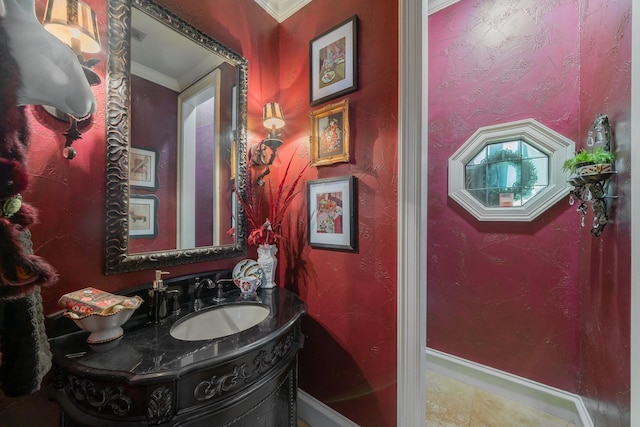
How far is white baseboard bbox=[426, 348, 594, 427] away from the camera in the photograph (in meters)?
1.52

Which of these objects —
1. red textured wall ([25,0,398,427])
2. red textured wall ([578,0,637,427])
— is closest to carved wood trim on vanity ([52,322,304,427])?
red textured wall ([25,0,398,427])

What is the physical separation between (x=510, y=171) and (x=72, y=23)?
2.47 m

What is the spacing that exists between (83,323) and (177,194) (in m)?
0.61

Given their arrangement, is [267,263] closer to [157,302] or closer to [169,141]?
[157,302]

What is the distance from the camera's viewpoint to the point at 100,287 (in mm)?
937

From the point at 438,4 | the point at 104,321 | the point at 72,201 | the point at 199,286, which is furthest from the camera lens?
the point at 438,4

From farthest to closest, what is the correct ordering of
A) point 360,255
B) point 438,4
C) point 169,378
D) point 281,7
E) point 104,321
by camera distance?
point 438,4
point 281,7
point 360,255
point 104,321
point 169,378

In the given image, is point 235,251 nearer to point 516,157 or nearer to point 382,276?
point 382,276

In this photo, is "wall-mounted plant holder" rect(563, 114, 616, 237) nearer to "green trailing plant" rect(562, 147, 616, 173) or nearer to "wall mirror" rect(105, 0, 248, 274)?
"green trailing plant" rect(562, 147, 616, 173)

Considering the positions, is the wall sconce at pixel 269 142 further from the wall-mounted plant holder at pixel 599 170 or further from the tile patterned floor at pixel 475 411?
the tile patterned floor at pixel 475 411

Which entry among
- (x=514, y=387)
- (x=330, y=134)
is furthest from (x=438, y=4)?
(x=514, y=387)

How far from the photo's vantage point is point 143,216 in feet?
3.44

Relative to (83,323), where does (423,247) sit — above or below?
above

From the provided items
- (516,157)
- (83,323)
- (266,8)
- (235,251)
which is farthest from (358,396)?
(266,8)
